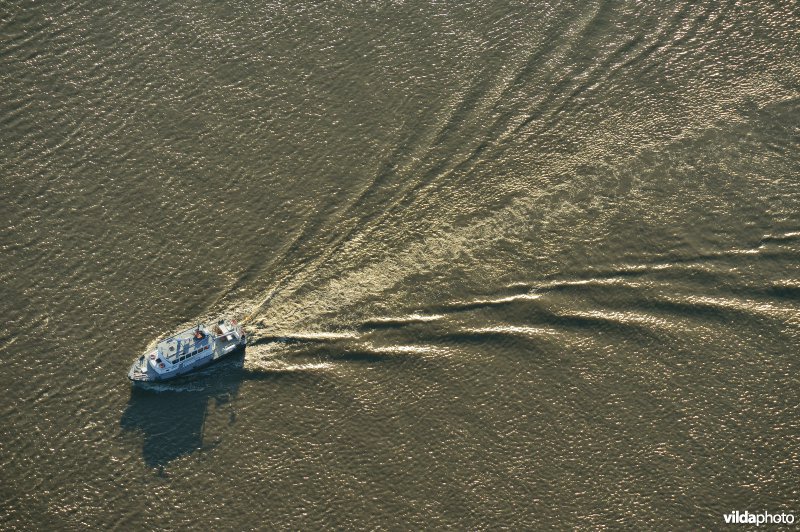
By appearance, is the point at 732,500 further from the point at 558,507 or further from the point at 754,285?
the point at 754,285

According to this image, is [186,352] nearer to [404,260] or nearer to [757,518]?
[404,260]

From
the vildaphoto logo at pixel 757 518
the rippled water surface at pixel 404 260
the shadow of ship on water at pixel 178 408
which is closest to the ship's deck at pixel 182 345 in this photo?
the shadow of ship on water at pixel 178 408

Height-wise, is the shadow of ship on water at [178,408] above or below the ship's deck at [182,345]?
below

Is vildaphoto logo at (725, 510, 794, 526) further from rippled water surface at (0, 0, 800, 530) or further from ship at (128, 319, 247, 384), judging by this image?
ship at (128, 319, 247, 384)

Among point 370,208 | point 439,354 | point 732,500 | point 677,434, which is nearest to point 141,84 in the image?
point 370,208

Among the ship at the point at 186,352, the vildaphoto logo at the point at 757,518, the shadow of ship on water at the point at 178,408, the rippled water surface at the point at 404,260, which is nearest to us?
the vildaphoto logo at the point at 757,518

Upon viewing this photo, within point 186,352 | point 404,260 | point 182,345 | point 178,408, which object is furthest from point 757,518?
point 182,345

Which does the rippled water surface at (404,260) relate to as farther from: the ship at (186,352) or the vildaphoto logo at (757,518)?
the ship at (186,352)

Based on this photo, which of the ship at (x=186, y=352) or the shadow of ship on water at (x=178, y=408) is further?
the ship at (x=186, y=352)
